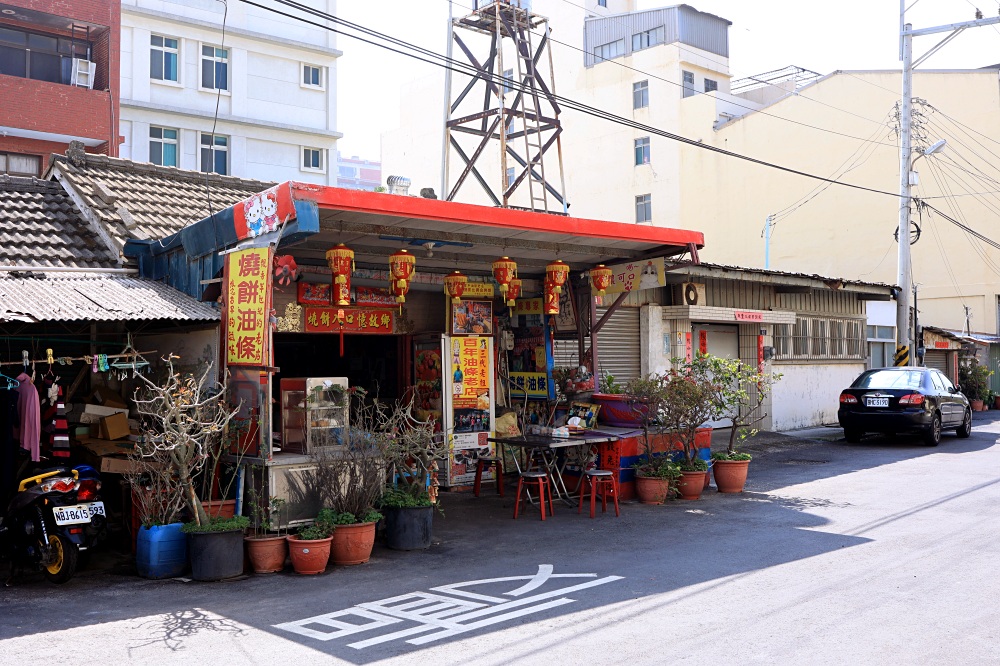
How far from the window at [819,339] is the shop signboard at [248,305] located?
1358 centimetres

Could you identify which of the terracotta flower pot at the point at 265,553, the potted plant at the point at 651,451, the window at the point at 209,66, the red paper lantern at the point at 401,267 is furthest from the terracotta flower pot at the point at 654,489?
the window at the point at 209,66

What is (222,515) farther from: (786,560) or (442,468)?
(786,560)

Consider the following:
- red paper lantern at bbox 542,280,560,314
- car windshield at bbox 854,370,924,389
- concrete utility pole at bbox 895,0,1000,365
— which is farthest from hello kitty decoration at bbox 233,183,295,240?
concrete utility pole at bbox 895,0,1000,365

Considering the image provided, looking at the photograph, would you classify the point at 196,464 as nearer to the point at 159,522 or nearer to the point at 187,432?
the point at 187,432

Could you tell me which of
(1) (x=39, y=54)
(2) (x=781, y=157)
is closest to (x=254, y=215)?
(1) (x=39, y=54)

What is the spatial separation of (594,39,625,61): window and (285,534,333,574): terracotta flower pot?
32232 mm

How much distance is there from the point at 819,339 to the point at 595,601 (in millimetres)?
15637

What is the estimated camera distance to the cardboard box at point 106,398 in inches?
371

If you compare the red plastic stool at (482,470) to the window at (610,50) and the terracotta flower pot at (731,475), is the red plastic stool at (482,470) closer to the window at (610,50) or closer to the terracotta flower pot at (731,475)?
the terracotta flower pot at (731,475)

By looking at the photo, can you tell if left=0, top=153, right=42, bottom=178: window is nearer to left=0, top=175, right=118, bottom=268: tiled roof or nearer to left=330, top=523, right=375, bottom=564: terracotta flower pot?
left=0, top=175, right=118, bottom=268: tiled roof

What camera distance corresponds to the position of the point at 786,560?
25.0 feet

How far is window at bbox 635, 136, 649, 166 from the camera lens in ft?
117

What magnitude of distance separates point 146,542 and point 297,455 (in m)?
1.69

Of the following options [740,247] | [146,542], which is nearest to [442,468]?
[146,542]
